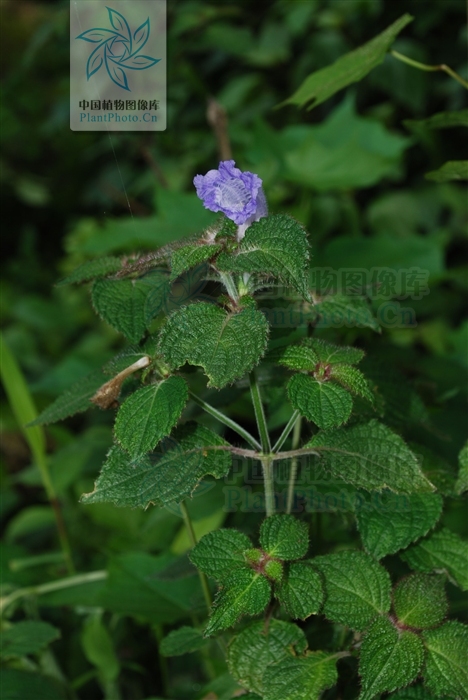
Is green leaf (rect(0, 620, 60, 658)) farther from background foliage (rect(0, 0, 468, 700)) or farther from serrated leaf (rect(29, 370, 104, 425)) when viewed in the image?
serrated leaf (rect(29, 370, 104, 425))

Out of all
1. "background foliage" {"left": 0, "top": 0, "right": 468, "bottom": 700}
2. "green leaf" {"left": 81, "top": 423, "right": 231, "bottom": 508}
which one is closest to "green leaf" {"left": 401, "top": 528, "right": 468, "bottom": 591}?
"background foliage" {"left": 0, "top": 0, "right": 468, "bottom": 700}

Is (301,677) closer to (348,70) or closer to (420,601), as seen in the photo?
(420,601)

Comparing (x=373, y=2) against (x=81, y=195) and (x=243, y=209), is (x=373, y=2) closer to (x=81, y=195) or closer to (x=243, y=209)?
(x=81, y=195)

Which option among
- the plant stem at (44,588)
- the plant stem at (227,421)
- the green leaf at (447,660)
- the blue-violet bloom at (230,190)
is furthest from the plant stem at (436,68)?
the plant stem at (44,588)

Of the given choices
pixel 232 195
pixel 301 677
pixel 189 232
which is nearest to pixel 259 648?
pixel 301 677

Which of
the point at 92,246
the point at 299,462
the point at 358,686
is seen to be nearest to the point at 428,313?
the point at 92,246

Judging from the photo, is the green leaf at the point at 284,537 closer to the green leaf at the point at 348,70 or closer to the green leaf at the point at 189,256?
the green leaf at the point at 189,256
